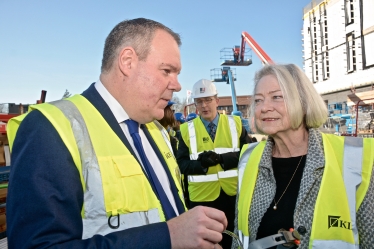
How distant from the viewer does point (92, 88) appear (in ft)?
5.65

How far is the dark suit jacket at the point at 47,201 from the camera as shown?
1133mm

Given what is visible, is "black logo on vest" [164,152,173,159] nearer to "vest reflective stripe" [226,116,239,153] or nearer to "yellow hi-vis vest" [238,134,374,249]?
"yellow hi-vis vest" [238,134,374,249]

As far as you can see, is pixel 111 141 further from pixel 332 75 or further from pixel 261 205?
pixel 332 75

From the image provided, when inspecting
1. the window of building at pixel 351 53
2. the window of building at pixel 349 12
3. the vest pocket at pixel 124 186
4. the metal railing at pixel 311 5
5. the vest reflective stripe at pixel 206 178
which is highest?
the metal railing at pixel 311 5

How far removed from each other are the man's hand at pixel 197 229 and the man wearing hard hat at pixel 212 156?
2.85 meters

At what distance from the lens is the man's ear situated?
5.66 feet

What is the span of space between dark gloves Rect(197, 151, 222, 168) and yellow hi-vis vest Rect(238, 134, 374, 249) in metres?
1.83

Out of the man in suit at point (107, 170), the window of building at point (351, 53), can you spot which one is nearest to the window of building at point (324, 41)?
the window of building at point (351, 53)

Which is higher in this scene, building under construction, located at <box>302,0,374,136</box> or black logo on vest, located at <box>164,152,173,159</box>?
building under construction, located at <box>302,0,374,136</box>

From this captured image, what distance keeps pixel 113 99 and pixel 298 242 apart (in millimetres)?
1387

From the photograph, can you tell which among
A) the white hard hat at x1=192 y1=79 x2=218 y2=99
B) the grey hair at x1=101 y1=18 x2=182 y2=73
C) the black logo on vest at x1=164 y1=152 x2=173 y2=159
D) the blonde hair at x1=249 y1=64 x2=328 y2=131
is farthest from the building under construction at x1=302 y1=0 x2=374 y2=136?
the grey hair at x1=101 y1=18 x2=182 y2=73

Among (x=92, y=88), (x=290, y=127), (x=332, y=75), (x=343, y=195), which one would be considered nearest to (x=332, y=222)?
(x=343, y=195)

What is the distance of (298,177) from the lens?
7.72 feet

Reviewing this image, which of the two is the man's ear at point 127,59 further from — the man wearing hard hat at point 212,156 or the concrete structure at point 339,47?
the concrete structure at point 339,47
